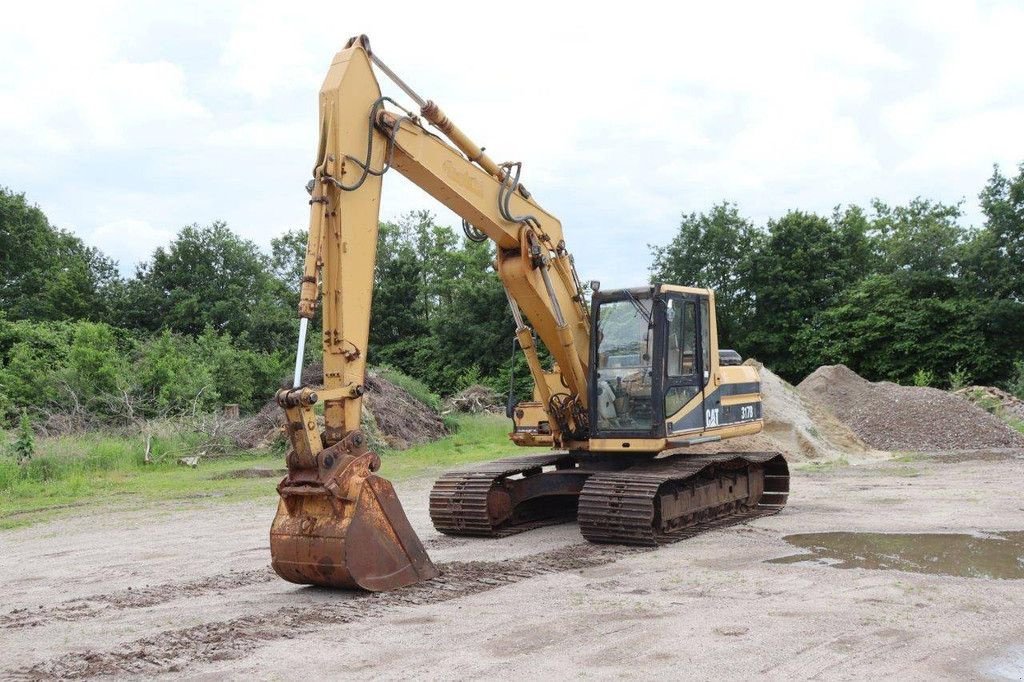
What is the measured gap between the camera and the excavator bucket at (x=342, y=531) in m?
6.67

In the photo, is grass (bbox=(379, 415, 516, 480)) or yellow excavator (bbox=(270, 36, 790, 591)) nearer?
yellow excavator (bbox=(270, 36, 790, 591))

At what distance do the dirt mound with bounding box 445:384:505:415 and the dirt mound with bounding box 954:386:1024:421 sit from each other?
1282 centimetres

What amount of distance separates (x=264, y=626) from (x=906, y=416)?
59.3 ft

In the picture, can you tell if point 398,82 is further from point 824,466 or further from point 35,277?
point 35,277

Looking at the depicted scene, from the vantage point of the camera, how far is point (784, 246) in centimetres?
3725

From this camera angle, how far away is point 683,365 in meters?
9.77

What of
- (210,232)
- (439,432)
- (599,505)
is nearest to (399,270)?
(210,232)

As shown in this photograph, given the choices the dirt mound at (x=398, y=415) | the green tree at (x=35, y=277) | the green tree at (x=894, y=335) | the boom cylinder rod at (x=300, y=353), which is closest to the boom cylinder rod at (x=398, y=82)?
the boom cylinder rod at (x=300, y=353)

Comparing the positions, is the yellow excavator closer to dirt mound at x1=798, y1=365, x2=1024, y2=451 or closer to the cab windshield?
the cab windshield

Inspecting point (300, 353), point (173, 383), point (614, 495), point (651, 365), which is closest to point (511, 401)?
point (651, 365)

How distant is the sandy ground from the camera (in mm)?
5203

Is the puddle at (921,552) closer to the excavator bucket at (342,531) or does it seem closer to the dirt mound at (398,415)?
the excavator bucket at (342,531)

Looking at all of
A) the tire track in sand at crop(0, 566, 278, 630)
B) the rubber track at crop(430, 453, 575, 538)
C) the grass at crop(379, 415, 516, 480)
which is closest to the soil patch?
the grass at crop(379, 415, 516, 480)

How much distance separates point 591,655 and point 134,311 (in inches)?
1606
